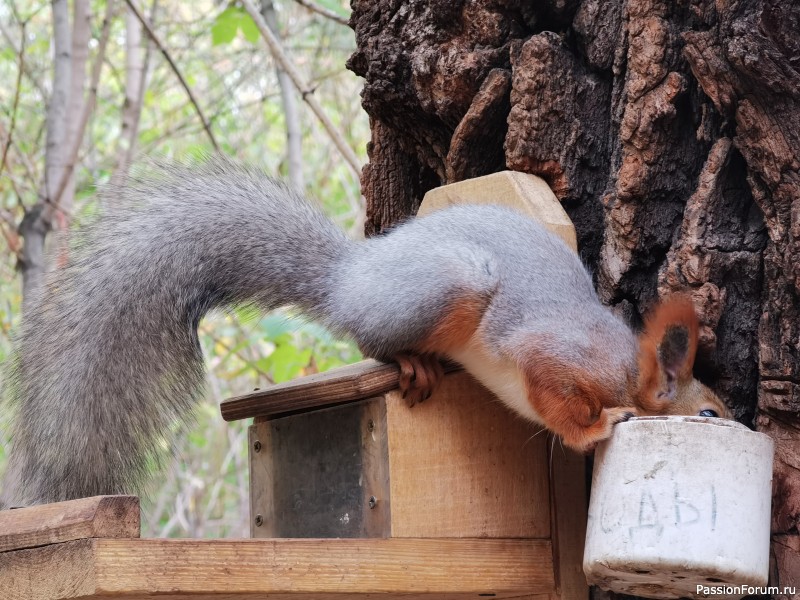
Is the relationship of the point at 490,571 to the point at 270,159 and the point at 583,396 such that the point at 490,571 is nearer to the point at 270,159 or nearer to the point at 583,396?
the point at 583,396

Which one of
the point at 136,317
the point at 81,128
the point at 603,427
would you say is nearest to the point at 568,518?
the point at 603,427

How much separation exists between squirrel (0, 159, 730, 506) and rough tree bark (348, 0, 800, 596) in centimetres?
10

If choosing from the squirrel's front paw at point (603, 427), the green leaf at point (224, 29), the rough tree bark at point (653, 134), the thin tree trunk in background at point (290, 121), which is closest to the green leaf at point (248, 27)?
the green leaf at point (224, 29)

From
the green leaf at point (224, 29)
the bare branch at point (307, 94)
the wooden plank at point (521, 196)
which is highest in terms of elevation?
the green leaf at point (224, 29)

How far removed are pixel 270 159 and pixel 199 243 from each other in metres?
3.88

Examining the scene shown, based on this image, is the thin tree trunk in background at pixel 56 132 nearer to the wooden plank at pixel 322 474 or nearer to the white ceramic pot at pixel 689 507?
the wooden plank at pixel 322 474

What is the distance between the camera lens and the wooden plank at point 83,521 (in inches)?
42.9

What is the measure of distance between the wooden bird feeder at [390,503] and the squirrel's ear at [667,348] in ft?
0.75

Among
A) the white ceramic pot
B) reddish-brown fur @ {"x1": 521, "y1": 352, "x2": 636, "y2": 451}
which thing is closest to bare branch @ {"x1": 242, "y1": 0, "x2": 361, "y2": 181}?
reddish-brown fur @ {"x1": 521, "y1": 352, "x2": 636, "y2": 451}

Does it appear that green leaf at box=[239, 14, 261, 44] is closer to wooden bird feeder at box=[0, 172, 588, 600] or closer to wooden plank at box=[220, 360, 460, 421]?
wooden bird feeder at box=[0, 172, 588, 600]

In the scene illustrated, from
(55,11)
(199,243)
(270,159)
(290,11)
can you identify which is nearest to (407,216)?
(199,243)

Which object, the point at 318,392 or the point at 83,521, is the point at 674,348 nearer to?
the point at 318,392

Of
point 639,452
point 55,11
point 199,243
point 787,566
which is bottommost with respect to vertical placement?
point 787,566

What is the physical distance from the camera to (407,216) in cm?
198
